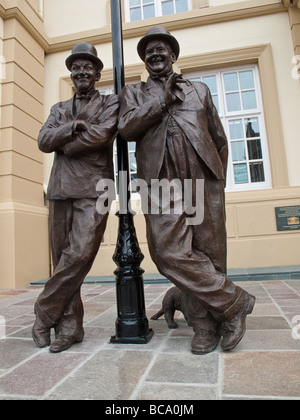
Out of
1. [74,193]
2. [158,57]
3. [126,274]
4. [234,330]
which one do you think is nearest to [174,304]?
[126,274]

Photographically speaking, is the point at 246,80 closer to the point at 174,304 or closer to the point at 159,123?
the point at 159,123

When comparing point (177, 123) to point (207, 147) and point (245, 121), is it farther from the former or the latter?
point (245, 121)

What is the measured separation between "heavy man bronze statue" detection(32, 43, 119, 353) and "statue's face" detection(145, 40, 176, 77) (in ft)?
1.29

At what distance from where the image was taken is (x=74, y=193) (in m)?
2.55

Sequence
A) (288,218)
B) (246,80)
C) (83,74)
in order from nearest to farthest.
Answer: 1. (83,74)
2. (288,218)
3. (246,80)

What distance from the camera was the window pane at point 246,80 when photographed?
7.50m

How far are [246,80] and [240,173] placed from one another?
210cm

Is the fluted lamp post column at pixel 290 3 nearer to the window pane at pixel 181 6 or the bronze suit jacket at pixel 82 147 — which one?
the window pane at pixel 181 6

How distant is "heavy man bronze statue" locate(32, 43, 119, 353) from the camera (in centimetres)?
249

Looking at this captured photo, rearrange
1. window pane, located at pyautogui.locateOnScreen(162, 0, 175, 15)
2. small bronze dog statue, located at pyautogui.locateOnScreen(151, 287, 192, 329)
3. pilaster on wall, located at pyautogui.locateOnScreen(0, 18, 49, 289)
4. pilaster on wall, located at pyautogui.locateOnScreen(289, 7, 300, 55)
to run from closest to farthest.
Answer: small bronze dog statue, located at pyautogui.locateOnScreen(151, 287, 192, 329)
pilaster on wall, located at pyautogui.locateOnScreen(0, 18, 49, 289)
pilaster on wall, located at pyautogui.locateOnScreen(289, 7, 300, 55)
window pane, located at pyautogui.locateOnScreen(162, 0, 175, 15)

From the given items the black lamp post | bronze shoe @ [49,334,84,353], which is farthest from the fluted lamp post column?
bronze shoe @ [49,334,84,353]

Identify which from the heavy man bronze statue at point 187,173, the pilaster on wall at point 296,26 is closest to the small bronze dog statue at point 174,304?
the heavy man bronze statue at point 187,173

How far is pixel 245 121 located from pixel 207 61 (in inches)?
60.9

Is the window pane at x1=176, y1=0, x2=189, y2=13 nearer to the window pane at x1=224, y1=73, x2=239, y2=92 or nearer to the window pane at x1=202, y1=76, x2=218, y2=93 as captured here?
the window pane at x1=202, y1=76, x2=218, y2=93
